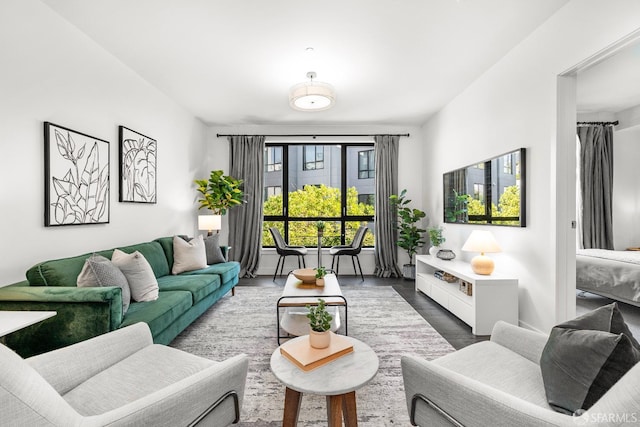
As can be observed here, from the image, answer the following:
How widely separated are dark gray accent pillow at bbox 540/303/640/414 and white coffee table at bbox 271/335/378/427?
2.21 ft

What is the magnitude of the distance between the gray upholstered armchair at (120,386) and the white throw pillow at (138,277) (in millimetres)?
895

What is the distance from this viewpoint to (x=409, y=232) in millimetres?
5023

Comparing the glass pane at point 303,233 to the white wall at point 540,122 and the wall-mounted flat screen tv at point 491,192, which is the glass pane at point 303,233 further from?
the white wall at point 540,122

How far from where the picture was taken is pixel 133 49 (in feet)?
9.70

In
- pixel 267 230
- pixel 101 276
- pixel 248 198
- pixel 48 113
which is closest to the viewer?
pixel 101 276

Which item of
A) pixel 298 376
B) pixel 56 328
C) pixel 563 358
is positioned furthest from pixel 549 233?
pixel 56 328

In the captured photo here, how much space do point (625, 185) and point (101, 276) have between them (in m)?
6.57

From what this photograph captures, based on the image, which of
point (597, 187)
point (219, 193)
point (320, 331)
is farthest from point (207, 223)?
point (597, 187)

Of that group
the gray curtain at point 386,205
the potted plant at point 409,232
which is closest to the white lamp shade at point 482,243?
the potted plant at point 409,232

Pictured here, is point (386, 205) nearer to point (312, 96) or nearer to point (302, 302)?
point (312, 96)

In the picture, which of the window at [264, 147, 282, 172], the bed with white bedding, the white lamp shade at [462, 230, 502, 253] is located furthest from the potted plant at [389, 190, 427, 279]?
the window at [264, 147, 282, 172]

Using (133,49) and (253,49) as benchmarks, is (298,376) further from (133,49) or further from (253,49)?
(133,49)

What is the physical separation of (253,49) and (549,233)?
3141mm

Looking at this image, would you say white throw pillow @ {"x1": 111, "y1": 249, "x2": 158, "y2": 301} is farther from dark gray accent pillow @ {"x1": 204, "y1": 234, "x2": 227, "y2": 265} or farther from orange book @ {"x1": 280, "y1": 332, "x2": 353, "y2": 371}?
orange book @ {"x1": 280, "y1": 332, "x2": 353, "y2": 371}
